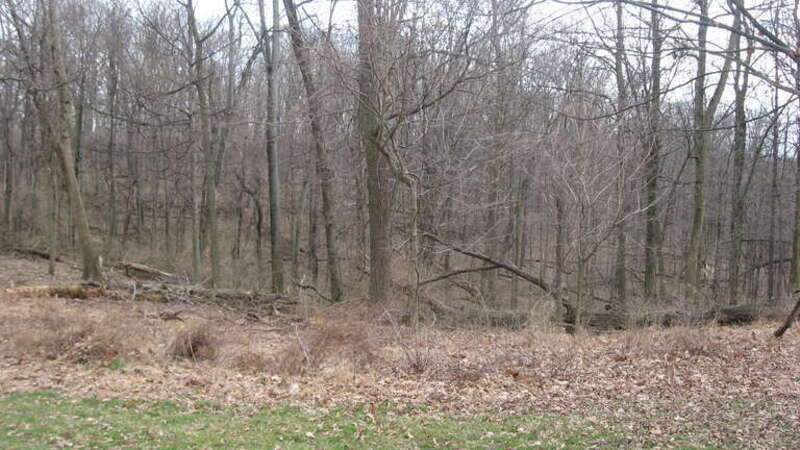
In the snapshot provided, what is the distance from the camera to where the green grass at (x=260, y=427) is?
616 cm

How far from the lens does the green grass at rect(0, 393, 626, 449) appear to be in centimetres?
616

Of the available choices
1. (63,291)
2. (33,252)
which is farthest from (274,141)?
(33,252)

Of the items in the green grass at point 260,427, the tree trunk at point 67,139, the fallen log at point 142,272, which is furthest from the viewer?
the fallen log at point 142,272

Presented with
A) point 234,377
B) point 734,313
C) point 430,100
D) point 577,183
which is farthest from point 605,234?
point 234,377

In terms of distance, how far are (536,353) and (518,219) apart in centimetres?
1335

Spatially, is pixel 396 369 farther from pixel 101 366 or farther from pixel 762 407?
pixel 762 407

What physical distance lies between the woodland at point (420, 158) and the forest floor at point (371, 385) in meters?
2.62

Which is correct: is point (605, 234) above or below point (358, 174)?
below

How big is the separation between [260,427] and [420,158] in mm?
10661

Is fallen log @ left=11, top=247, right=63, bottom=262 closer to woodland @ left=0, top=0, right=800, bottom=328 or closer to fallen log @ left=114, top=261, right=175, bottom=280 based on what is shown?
woodland @ left=0, top=0, right=800, bottom=328

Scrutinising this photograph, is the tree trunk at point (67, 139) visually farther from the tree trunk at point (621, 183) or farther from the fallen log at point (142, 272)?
the tree trunk at point (621, 183)

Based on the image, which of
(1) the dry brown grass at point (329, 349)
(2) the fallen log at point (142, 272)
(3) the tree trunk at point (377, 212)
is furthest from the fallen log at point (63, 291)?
(1) the dry brown grass at point (329, 349)

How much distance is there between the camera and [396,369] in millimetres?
9508

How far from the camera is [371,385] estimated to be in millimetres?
8633
